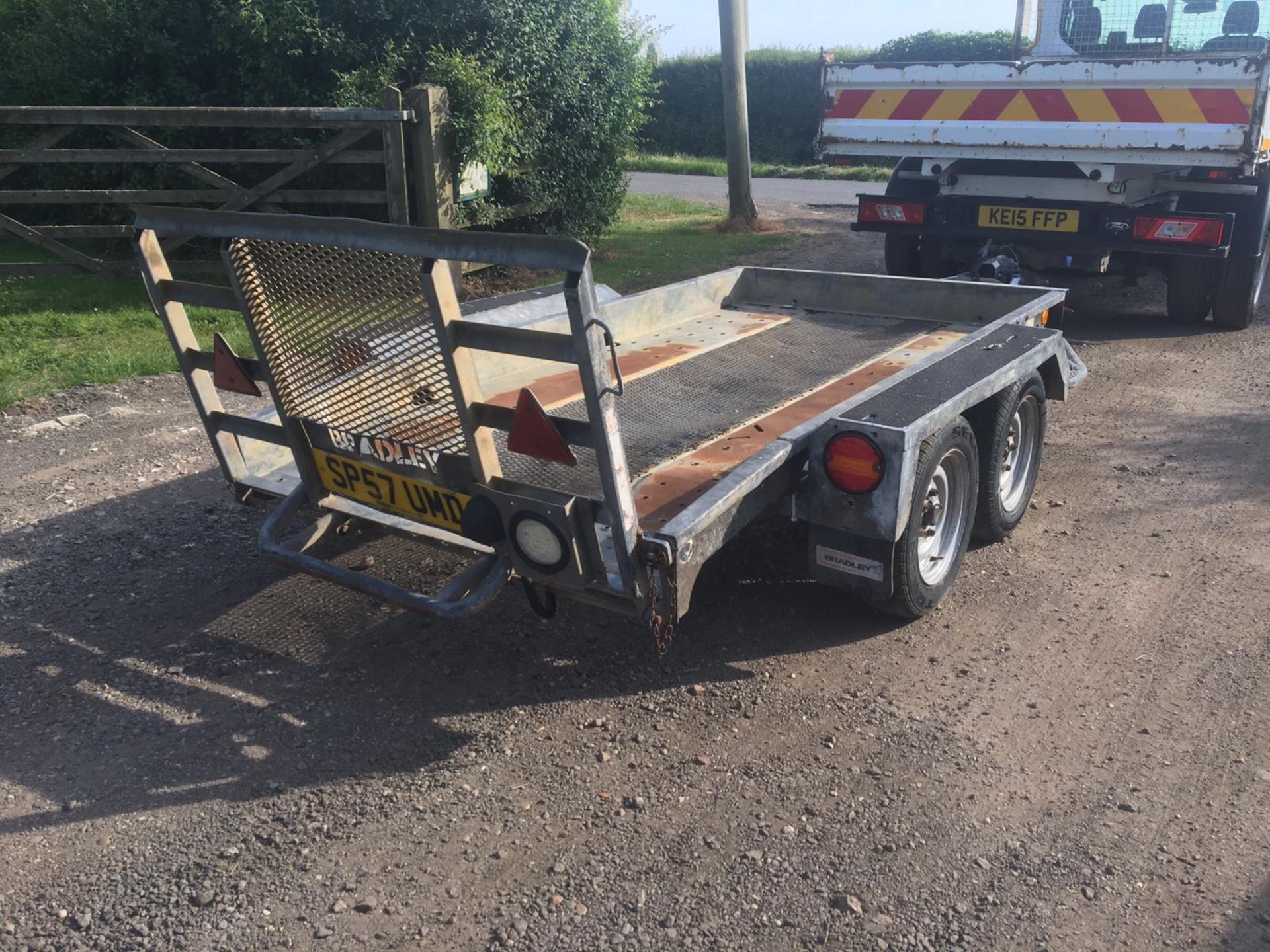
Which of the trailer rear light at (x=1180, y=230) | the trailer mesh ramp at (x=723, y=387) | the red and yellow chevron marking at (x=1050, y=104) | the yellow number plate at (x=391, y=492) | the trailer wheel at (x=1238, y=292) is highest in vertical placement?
the red and yellow chevron marking at (x=1050, y=104)

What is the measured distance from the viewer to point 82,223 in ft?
36.8

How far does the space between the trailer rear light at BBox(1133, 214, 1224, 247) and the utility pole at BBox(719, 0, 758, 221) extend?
6315 millimetres

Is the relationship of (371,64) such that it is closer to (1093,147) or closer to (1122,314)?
(1093,147)

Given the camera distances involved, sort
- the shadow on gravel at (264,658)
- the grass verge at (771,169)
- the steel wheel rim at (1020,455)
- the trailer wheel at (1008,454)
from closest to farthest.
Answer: the shadow on gravel at (264,658)
the trailer wheel at (1008,454)
the steel wheel rim at (1020,455)
the grass verge at (771,169)

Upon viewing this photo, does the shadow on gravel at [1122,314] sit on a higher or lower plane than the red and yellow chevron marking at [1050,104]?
lower

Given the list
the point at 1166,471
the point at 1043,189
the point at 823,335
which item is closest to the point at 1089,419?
the point at 1166,471

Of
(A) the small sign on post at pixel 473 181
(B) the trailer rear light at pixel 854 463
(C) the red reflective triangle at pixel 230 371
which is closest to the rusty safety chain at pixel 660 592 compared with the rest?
(B) the trailer rear light at pixel 854 463

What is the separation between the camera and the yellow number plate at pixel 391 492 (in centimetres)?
337

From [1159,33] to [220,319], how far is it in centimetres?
839

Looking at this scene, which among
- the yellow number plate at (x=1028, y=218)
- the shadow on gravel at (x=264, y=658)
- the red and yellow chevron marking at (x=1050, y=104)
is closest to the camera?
the shadow on gravel at (x=264, y=658)

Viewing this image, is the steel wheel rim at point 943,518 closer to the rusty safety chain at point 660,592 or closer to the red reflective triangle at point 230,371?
the rusty safety chain at point 660,592

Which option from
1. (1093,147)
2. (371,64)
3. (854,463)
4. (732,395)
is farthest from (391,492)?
(371,64)

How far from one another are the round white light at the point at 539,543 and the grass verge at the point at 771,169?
19.8 meters

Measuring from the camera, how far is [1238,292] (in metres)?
8.70
